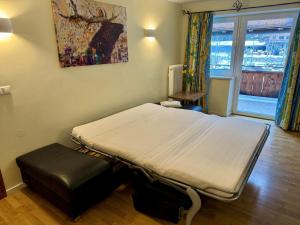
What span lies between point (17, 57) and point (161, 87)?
269 cm

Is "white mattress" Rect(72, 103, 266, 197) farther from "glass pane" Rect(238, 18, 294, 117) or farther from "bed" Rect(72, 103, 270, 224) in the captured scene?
"glass pane" Rect(238, 18, 294, 117)

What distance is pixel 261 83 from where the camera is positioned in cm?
442

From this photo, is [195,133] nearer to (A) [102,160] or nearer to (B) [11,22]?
(A) [102,160]

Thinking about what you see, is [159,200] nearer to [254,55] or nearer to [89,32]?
[89,32]

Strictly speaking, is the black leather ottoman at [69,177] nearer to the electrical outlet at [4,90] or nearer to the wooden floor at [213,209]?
the wooden floor at [213,209]

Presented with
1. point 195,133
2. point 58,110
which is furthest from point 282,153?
point 58,110

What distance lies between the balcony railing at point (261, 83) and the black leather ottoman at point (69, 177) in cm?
354

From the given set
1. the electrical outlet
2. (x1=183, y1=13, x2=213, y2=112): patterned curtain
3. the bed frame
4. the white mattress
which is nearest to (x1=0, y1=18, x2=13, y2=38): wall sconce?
the electrical outlet

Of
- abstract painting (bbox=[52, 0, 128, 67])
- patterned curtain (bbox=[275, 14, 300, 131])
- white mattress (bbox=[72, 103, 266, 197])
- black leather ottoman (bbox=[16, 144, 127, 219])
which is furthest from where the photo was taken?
patterned curtain (bbox=[275, 14, 300, 131])

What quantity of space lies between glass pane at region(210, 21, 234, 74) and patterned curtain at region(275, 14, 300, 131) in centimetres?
114

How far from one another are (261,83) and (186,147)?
325 centimetres

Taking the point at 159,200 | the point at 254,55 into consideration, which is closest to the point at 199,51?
the point at 254,55

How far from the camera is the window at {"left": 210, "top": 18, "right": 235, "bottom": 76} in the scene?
4281 mm

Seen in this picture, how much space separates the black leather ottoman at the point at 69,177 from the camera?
1774mm
